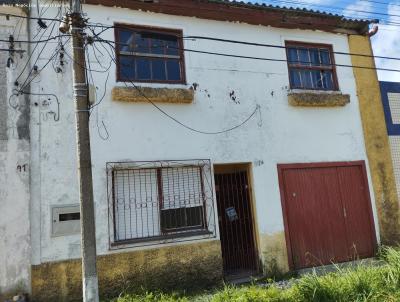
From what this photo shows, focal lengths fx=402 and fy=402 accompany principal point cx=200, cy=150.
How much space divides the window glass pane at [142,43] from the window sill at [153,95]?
38.2 inches

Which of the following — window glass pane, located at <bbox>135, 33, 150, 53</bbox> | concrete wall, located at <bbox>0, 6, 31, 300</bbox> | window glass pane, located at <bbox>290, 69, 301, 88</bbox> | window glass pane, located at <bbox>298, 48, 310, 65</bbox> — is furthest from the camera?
window glass pane, located at <bbox>298, 48, 310, 65</bbox>

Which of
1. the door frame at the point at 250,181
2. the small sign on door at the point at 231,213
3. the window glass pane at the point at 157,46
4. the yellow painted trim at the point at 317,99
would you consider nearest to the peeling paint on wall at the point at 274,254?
the door frame at the point at 250,181

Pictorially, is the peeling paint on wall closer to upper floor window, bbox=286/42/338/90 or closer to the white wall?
the white wall

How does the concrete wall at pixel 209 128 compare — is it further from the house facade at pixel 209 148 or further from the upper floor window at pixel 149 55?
the upper floor window at pixel 149 55

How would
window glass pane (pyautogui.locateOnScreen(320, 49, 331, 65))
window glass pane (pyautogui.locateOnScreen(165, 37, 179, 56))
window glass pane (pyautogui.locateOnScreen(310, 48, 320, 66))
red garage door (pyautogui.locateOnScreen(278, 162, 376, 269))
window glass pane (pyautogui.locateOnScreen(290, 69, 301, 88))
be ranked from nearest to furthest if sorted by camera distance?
window glass pane (pyautogui.locateOnScreen(165, 37, 179, 56)) → red garage door (pyautogui.locateOnScreen(278, 162, 376, 269)) → window glass pane (pyautogui.locateOnScreen(290, 69, 301, 88)) → window glass pane (pyautogui.locateOnScreen(310, 48, 320, 66)) → window glass pane (pyautogui.locateOnScreen(320, 49, 331, 65))

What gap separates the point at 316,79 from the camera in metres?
9.97

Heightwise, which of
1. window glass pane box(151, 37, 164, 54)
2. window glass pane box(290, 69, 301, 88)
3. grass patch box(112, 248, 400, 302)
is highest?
window glass pane box(151, 37, 164, 54)

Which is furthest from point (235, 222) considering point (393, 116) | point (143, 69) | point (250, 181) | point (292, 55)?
point (393, 116)

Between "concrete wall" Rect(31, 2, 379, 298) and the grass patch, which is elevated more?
"concrete wall" Rect(31, 2, 379, 298)

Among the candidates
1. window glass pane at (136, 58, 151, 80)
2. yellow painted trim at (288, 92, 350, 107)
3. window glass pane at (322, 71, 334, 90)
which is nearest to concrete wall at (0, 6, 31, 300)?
window glass pane at (136, 58, 151, 80)

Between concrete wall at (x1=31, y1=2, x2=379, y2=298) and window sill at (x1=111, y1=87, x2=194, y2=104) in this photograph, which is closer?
concrete wall at (x1=31, y1=2, x2=379, y2=298)

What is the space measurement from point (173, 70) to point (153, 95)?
0.94m

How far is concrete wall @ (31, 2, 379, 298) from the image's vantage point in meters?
7.15

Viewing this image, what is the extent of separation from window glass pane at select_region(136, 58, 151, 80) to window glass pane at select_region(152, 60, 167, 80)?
0.42ft
